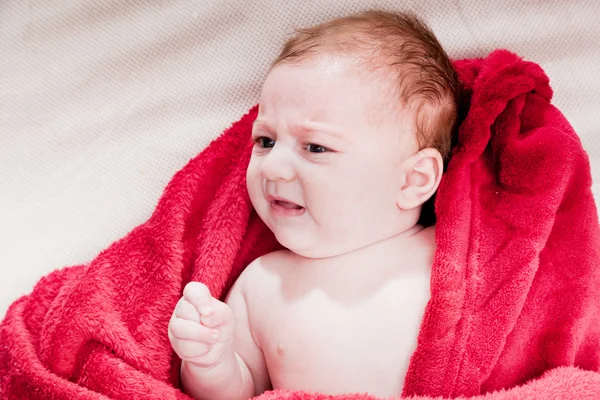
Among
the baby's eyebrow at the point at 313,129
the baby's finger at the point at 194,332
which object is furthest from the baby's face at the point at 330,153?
the baby's finger at the point at 194,332

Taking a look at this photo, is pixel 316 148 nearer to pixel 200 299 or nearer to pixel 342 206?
pixel 342 206

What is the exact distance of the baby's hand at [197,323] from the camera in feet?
3.18

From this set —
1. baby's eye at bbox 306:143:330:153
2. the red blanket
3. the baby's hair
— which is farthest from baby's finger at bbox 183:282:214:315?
the baby's hair

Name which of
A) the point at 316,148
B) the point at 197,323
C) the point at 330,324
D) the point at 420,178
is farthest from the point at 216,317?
the point at 420,178

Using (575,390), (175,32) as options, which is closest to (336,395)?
(575,390)

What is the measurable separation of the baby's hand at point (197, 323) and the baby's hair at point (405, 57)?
405 mm

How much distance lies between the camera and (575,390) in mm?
1022

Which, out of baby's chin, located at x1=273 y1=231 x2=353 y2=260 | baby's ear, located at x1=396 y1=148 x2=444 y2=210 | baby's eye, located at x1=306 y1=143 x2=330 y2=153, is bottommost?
baby's chin, located at x1=273 y1=231 x2=353 y2=260

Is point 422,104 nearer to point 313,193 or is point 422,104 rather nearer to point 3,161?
point 313,193

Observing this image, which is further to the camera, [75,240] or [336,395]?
[75,240]

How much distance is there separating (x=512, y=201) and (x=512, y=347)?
0.80 feet

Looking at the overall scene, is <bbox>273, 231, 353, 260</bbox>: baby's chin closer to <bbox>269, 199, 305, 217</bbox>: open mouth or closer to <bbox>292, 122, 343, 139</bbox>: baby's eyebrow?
<bbox>269, 199, 305, 217</bbox>: open mouth

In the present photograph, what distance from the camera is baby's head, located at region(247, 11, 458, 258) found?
3.49 ft

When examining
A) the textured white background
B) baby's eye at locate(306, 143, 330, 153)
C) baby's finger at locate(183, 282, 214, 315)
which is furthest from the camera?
the textured white background
